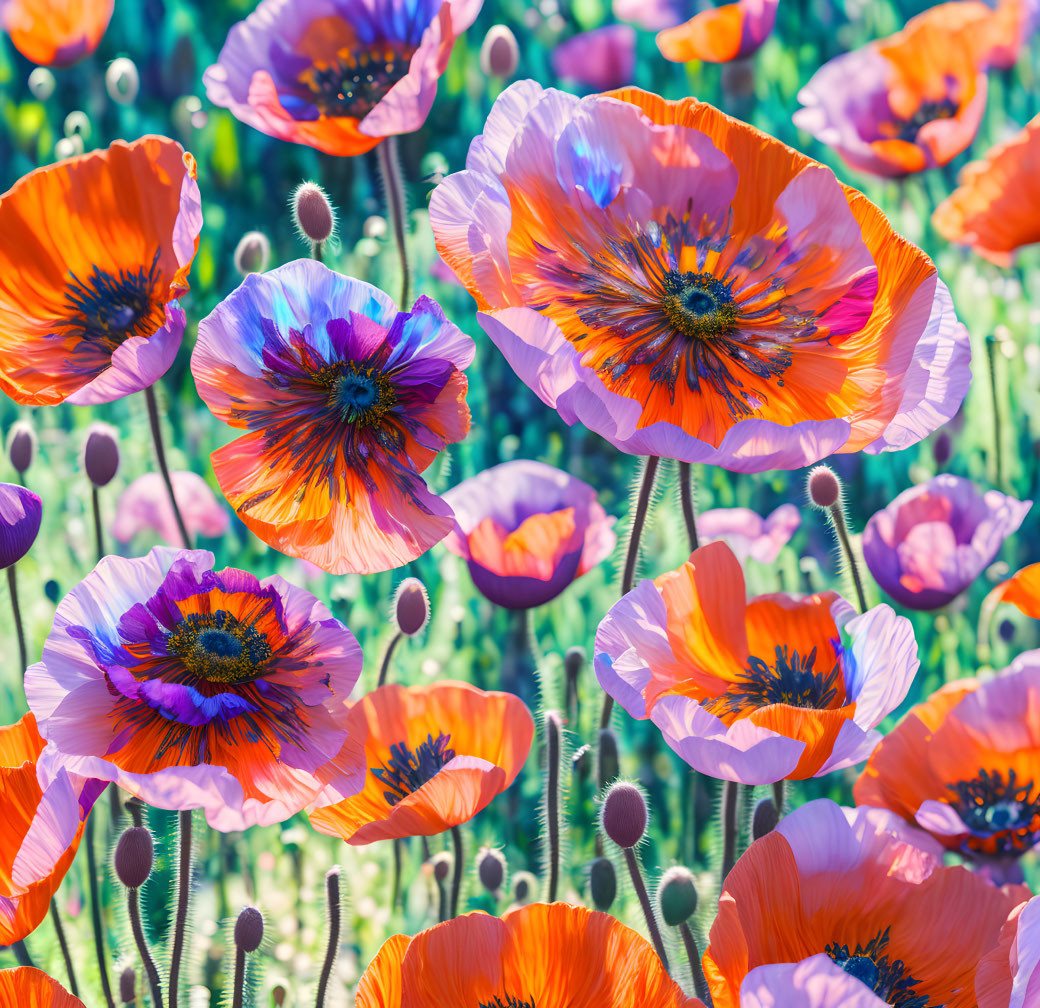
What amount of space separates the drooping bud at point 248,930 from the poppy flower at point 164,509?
21cm

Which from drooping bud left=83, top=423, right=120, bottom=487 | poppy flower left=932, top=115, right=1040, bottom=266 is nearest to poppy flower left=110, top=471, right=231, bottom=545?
drooping bud left=83, top=423, right=120, bottom=487

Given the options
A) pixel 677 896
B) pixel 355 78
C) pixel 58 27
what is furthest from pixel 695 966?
pixel 58 27

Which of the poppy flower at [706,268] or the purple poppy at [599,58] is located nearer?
the poppy flower at [706,268]

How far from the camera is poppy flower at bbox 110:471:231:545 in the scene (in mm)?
556

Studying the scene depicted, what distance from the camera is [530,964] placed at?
16.0 inches

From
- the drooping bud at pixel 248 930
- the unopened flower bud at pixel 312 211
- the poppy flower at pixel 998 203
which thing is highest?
the unopened flower bud at pixel 312 211

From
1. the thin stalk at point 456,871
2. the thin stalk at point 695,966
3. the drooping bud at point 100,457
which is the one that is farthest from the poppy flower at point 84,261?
the thin stalk at point 695,966

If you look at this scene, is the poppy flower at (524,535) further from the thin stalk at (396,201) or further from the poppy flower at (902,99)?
the poppy flower at (902,99)

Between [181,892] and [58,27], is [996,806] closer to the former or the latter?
[181,892]

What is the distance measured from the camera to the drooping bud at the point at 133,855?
0.43 m

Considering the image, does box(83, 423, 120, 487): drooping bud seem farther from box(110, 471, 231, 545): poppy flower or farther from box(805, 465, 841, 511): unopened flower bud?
box(805, 465, 841, 511): unopened flower bud

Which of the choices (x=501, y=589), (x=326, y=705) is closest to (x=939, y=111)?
(x=501, y=589)

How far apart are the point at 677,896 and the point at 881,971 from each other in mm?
91

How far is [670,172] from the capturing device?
1.41 ft
